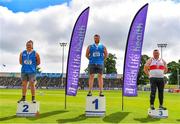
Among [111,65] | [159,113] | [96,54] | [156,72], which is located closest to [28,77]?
[96,54]

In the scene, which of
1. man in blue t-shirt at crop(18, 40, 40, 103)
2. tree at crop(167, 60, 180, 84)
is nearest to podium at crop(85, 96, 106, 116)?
man in blue t-shirt at crop(18, 40, 40, 103)

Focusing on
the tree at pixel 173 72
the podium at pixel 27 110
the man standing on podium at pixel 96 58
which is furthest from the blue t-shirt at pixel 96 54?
the tree at pixel 173 72

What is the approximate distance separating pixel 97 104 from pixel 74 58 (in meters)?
2.73

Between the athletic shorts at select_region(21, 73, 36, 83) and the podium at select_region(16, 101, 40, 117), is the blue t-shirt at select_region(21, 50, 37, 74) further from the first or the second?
the podium at select_region(16, 101, 40, 117)

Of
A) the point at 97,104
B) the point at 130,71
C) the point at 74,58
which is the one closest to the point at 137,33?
the point at 130,71

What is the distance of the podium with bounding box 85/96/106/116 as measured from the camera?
12.1 m

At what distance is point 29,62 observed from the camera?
12.3m

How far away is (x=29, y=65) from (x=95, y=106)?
7.75 ft

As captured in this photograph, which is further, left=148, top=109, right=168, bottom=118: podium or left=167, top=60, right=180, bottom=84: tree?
left=167, top=60, right=180, bottom=84: tree

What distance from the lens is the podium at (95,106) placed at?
1206cm

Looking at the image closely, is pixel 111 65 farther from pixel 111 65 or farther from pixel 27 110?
pixel 27 110

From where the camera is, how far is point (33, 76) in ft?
40.3

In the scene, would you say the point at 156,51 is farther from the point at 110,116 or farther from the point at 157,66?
the point at 110,116

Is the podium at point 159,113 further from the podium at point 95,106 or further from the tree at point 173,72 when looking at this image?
the tree at point 173,72
